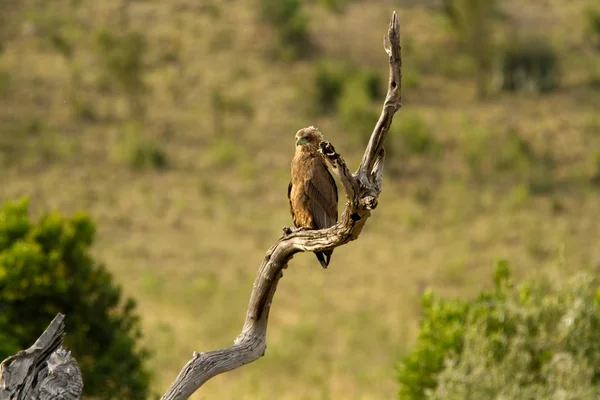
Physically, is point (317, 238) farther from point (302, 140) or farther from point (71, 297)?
point (71, 297)

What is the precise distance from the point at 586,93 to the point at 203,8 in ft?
53.2

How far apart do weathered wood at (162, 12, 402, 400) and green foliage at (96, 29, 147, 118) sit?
84.2 feet

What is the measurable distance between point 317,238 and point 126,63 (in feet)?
86.0

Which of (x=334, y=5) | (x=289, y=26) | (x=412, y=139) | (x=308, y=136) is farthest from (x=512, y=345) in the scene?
(x=334, y=5)

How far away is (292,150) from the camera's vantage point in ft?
89.6

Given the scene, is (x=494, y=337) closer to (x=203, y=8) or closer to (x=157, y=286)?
(x=157, y=286)

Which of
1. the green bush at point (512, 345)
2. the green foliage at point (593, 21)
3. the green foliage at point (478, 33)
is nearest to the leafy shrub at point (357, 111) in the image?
the green foliage at point (478, 33)

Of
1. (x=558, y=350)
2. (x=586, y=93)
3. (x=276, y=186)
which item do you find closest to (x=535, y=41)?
(x=586, y=93)

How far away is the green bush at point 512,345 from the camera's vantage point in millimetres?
9594

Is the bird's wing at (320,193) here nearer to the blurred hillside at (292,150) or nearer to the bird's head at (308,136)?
the bird's head at (308,136)

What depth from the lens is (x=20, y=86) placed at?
103ft

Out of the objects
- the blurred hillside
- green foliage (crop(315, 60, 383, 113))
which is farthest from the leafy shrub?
the blurred hillside

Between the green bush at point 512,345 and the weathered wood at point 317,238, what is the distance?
4576 mm

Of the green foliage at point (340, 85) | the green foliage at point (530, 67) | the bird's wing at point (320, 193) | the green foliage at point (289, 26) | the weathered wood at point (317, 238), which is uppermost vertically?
the green foliage at point (289, 26)
